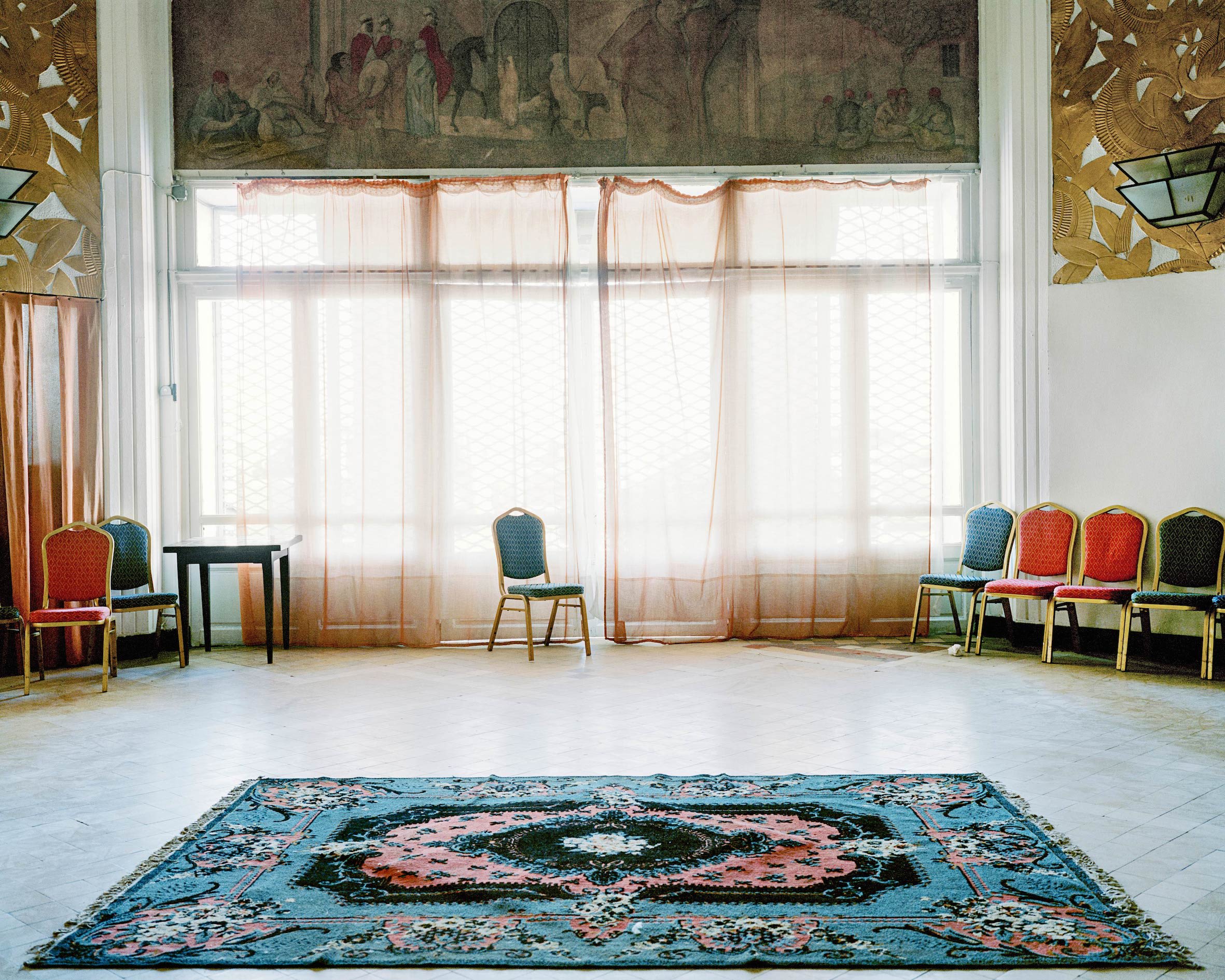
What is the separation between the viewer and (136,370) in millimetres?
7996

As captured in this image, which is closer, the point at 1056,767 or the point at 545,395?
the point at 1056,767

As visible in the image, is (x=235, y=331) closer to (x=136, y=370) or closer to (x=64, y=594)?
(x=136, y=370)

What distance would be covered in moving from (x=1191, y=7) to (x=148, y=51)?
272 inches

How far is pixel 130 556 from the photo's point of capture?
766 cm

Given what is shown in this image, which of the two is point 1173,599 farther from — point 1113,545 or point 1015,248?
point 1015,248

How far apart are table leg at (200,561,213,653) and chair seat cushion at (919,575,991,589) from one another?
16.1 ft

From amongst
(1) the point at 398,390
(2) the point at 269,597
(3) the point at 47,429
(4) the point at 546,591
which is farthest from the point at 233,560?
(4) the point at 546,591

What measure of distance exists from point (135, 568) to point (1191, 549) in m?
6.75

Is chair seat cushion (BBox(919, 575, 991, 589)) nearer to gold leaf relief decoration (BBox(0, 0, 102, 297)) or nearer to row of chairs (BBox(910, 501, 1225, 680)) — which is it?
row of chairs (BBox(910, 501, 1225, 680))

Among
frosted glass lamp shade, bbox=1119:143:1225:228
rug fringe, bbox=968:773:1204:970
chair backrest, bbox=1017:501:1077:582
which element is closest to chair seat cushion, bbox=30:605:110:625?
rug fringe, bbox=968:773:1204:970

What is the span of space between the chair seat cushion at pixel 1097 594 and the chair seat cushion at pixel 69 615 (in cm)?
577

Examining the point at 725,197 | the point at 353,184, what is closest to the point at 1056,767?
the point at 725,197

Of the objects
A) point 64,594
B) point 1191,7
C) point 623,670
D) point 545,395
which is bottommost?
point 623,670

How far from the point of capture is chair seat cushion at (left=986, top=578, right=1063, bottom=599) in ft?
24.1
